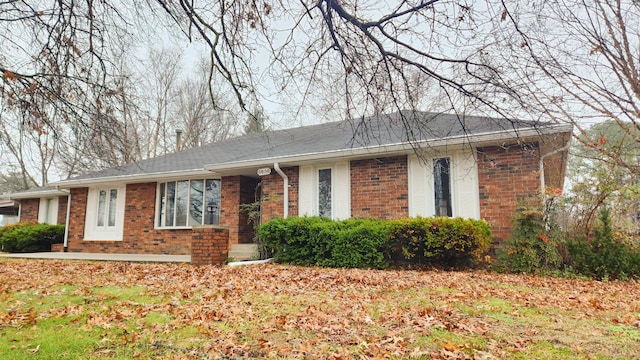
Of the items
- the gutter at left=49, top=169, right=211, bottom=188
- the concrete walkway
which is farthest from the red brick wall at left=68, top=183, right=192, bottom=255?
the concrete walkway

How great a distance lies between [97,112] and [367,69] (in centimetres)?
379

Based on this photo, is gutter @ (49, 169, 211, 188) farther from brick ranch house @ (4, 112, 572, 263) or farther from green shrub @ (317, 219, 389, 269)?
green shrub @ (317, 219, 389, 269)

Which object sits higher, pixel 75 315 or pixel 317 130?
pixel 317 130

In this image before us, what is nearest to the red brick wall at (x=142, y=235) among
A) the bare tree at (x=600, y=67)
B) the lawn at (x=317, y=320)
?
the lawn at (x=317, y=320)

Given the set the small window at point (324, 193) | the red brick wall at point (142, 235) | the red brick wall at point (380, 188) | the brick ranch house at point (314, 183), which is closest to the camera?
the brick ranch house at point (314, 183)

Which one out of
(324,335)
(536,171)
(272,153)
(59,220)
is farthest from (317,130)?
(59,220)

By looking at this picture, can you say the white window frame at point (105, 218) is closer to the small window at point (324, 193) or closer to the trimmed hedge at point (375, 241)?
the trimmed hedge at point (375, 241)

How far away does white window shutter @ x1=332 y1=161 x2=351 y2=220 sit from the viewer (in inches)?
433

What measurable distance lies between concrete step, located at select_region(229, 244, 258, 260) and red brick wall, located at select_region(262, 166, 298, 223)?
2.89 feet

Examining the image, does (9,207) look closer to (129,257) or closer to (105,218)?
(105,218)

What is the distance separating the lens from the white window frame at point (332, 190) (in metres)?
11.0

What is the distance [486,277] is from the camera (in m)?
7.73

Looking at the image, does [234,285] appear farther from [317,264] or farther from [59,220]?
[59,220]

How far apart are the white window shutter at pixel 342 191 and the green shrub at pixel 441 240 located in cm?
Result: 199
